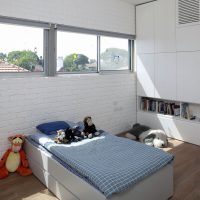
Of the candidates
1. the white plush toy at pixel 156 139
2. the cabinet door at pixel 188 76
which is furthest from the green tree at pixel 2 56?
the cabinet door at pixel 188 76

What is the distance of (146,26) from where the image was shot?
4398 mm

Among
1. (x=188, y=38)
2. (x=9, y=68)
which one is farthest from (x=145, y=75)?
(x=9, y=68)

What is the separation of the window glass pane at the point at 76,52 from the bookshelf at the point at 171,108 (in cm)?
133

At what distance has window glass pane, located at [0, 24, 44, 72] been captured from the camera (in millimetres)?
3035

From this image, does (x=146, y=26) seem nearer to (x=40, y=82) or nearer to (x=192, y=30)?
(x=192, y=30)

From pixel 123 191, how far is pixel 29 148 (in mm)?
1529

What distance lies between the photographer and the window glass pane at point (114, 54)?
168 inches

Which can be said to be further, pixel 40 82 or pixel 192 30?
pixel 192 30

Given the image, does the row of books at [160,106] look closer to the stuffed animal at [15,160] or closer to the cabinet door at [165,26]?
the cabinet door at [165,26]

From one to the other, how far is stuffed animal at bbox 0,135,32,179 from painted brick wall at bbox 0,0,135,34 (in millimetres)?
1623

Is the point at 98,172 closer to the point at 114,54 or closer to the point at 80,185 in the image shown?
the point at 80,185

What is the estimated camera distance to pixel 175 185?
2.56 metres

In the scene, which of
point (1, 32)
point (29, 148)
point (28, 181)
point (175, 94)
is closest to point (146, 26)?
point (175, 94)

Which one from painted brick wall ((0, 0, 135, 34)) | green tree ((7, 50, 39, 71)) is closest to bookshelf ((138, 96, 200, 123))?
painted brick wall ((0, 0, 135, 34))
